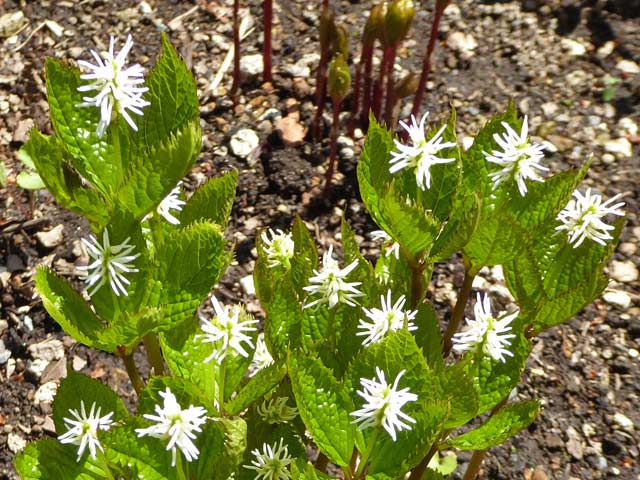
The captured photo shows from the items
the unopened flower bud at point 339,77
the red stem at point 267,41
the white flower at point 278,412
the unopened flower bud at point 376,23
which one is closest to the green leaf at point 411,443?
the white flower at point 278,412

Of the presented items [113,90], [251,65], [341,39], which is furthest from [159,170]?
[251,65]

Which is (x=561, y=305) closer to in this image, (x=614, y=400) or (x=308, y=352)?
(x=308, y=352)

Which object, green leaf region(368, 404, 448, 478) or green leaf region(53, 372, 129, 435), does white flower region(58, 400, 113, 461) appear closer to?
green leaf region(53, 372, 129, 435)

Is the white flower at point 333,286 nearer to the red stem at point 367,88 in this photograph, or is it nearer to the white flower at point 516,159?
the white flower at point 516,159

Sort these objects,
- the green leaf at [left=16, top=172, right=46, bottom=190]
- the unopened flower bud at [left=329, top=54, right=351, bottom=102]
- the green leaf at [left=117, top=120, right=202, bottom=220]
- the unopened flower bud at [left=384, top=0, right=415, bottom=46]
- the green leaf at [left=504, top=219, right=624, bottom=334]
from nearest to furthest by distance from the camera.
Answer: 1. the green leaf at [left=117, top=120, right=202, bottom=220]
2. the green leaf at [left=504, top=219, right=624, bottom=334]
3. the unopened flower bud at [left=384, top=0, right=415, bottom=46]
4. the unopened flower bud at [left=329, top=54, right=351, bottom=102]
5. the green leaf at [left=16, top=172, right=46, bottom=190]

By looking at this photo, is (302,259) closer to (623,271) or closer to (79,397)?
(79,397)

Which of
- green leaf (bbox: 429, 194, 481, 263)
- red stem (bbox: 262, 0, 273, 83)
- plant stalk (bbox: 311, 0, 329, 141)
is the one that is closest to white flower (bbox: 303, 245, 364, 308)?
green leaf (bbox: 429, 194, 481, 263)

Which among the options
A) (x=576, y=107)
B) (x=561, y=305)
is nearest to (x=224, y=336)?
(x=561, y=305)
